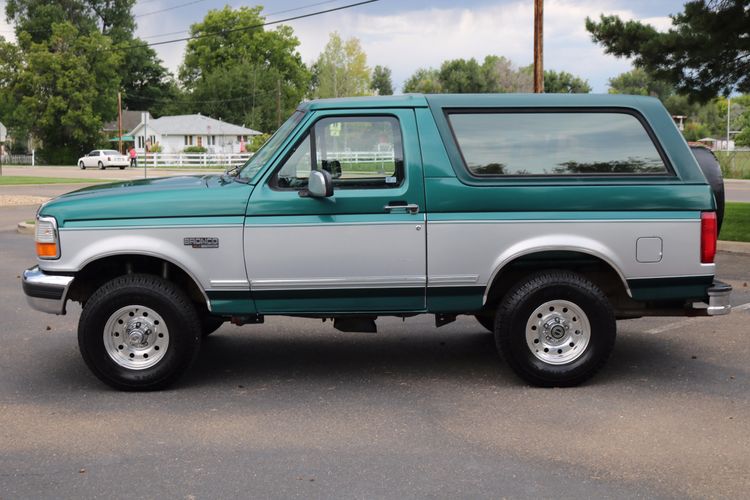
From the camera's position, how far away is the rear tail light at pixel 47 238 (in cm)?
614

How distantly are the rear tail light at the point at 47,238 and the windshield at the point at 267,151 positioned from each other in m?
1.33

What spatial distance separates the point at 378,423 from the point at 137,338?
185cm

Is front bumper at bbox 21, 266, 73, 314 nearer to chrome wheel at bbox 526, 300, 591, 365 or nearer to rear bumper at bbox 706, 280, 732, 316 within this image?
chrome wheel at bbox 526, 300, 591, 365

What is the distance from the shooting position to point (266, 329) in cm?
838

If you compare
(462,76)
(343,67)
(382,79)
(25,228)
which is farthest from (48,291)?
(382,79)

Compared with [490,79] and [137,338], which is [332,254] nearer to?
[137,338]

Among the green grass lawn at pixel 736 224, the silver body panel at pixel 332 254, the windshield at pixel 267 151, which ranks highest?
the windshield at pixel 267 151

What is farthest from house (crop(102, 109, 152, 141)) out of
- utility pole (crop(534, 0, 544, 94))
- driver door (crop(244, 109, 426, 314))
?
driver door (crop(244, 109, 426, 314))

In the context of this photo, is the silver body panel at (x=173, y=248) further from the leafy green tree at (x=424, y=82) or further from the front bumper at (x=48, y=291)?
the leafy green tree at (x=424, y=82)

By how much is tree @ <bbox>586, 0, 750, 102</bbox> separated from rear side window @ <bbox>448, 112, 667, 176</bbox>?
1106 centimetres

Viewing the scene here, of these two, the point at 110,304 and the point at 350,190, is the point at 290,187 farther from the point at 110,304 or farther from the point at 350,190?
the point at 110,304

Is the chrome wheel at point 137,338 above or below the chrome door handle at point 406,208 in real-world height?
below

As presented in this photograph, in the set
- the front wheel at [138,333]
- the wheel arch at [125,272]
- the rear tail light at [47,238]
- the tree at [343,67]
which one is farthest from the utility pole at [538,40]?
the tree at [343,67]

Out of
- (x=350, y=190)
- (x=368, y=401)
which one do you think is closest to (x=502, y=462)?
(x=368, y=401)
